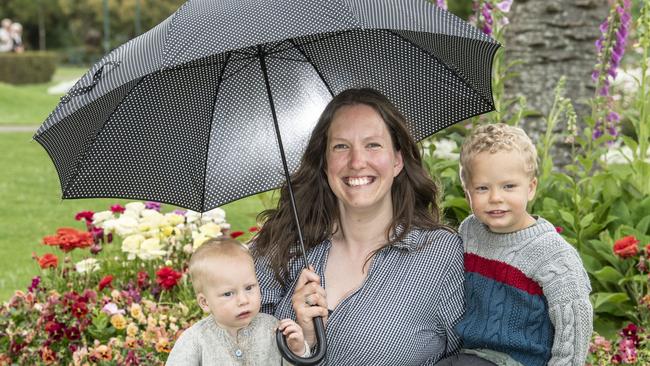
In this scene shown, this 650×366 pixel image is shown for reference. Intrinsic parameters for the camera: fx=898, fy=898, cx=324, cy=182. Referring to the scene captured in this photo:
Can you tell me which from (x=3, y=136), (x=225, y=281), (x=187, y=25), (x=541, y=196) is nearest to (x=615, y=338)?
(x=541, y=196)

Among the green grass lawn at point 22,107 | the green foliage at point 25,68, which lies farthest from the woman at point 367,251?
the green foliage at point 25,68

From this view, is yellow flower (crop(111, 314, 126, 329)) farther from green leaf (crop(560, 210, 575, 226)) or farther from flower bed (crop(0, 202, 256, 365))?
green leaf (crop(560, 210, 575, 226))

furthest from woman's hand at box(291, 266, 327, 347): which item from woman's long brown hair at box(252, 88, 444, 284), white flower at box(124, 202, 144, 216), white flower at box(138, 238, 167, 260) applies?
white flower at box(124, 202, 144, 216)

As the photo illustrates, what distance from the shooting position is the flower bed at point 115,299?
13.2ft

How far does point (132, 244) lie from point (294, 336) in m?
2.54

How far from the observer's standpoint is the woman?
9.09 feet

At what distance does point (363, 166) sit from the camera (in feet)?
9.07

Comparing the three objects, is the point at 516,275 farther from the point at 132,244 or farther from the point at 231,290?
the point at 132,244

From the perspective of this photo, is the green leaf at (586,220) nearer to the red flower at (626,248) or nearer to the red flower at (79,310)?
the red flower at (626,248)

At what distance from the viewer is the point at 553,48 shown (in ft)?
20.9

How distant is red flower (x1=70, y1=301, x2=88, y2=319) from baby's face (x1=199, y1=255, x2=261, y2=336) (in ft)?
5.87

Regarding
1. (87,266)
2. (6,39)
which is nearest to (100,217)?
(87,266)

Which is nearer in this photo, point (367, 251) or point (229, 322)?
point (229, 322)

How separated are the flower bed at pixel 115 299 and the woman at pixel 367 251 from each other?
1.14m
